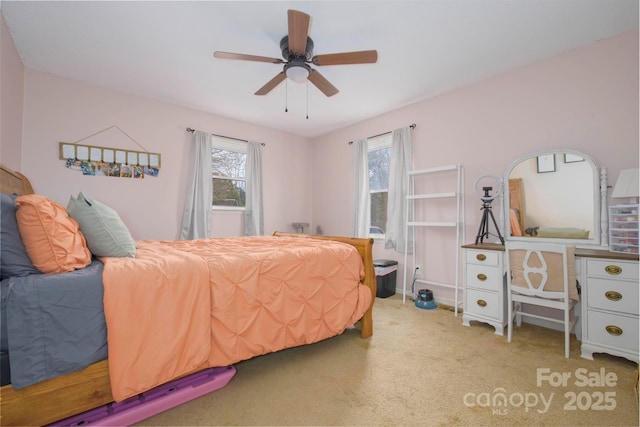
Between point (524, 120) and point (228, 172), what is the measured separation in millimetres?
3825

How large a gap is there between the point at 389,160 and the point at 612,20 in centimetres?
240

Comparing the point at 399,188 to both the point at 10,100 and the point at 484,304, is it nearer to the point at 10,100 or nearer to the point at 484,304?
the point at 484,304

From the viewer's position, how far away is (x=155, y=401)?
1.39 meters

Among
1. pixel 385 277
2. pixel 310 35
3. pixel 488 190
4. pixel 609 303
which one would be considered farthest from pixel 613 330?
pixel 310 35

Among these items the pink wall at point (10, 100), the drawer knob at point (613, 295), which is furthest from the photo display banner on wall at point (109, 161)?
the drawer knob at point (613, 295)

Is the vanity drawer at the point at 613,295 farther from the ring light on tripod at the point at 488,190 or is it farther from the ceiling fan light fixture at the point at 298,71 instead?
the ceiling fan light fixture at the point at 298,71

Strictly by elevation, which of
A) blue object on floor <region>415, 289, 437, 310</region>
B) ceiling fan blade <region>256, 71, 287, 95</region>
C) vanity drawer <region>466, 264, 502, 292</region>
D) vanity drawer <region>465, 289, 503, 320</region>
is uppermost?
ceiling fan blade <region>256, 71, 287, 95</region>

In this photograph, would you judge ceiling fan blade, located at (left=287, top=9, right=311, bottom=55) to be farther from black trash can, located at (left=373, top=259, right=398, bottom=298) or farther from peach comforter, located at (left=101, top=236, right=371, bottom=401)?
black trash can, located at (left=373, top=259, right=398, bottom=298)

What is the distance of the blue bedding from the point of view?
3.50 feet

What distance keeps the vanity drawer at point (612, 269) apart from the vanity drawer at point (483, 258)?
0.61 metres

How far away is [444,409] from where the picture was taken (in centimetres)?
147

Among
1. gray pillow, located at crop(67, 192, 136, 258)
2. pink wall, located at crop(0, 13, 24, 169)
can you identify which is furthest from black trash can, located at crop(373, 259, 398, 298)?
pink wall, located at crop(0, 13, 24, 169)

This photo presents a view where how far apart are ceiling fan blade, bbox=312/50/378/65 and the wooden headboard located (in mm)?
2310

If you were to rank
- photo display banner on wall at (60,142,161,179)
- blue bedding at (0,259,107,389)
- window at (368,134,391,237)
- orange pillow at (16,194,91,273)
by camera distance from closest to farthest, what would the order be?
1. blue bedding at (0,259,107,389)
2. orange pillow at (16,194,91,273)
3. photo display banner on wall at (60,142,161,179)
4. window at (368,134,391,237)
